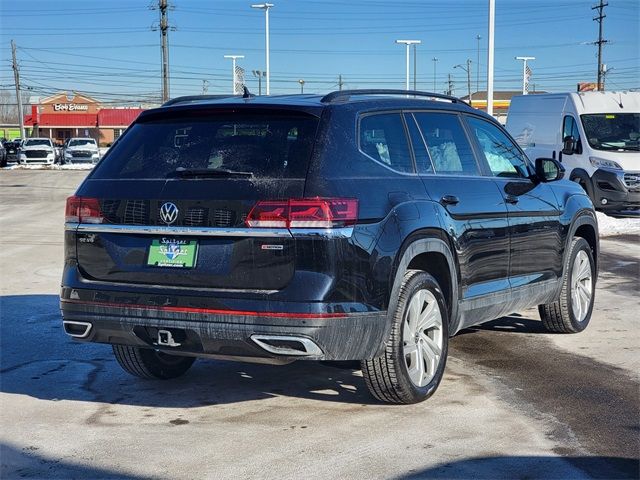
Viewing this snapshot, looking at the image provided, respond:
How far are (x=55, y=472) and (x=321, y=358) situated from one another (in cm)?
144

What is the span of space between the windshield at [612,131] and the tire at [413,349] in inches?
554

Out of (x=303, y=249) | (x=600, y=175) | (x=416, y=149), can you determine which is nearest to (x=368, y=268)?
(x=303, y=249)

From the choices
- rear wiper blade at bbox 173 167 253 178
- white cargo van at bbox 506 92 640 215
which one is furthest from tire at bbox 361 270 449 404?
white cargo van at bbox 506 92 640 215

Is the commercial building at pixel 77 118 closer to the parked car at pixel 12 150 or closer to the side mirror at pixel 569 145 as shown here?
the parked car at pixel 12 150

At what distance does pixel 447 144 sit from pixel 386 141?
762 mm

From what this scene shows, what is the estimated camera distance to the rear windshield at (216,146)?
5082 mm

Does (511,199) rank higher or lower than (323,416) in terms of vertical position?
higher

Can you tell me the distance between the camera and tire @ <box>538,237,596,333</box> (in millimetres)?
7641

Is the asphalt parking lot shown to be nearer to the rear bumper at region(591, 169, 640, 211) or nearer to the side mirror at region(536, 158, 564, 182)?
the side mirror at region(536, 158, 564, 182)

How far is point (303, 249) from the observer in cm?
480

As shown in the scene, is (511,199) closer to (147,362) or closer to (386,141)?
(386,141)

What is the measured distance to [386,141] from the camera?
564 cm

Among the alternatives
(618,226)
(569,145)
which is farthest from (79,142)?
(618,226)

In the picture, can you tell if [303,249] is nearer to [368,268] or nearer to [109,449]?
[368,268]
